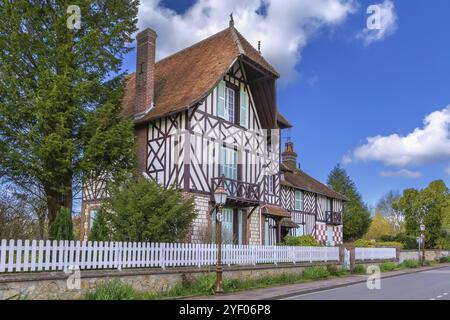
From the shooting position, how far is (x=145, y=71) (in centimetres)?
2008

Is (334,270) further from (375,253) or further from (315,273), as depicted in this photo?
(375,253)

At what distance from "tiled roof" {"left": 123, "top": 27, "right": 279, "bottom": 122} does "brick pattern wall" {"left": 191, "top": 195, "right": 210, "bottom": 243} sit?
12.2 ft

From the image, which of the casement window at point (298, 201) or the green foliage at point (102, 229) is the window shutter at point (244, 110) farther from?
the casement window at point (298, 201)

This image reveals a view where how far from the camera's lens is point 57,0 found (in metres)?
15.5

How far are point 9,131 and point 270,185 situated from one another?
1308 centimetres

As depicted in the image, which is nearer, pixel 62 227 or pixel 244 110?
pixel 62 227

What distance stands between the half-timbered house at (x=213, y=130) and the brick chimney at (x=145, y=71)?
4 cm

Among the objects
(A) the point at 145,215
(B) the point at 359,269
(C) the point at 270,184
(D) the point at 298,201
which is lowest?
(B) the point at 359,269

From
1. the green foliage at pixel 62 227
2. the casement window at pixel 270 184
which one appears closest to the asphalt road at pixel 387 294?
the green foliage at pixel 62 227

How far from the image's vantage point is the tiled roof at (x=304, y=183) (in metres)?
31.8

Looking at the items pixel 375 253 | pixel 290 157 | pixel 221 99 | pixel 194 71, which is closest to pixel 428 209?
pixel 290 157

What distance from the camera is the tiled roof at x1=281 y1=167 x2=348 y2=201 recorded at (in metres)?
31.8

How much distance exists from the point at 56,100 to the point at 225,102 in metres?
8.35
